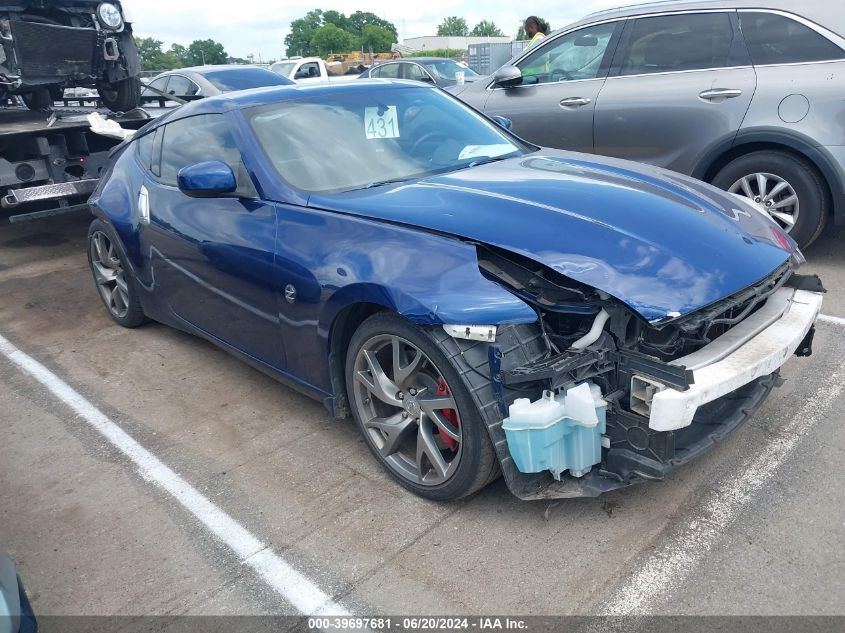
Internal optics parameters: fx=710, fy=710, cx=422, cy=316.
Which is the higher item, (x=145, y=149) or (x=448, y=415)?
(x=145, y=149)

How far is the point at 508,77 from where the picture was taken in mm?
6105

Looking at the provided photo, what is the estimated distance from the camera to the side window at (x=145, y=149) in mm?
4297

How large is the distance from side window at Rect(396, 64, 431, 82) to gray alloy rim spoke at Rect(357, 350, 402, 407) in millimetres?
12271

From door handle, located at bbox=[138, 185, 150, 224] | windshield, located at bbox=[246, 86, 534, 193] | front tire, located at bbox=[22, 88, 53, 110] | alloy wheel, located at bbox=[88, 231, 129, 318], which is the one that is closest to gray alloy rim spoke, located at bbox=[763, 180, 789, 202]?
windshield, located at bbox=[246, 86, 534, 193]

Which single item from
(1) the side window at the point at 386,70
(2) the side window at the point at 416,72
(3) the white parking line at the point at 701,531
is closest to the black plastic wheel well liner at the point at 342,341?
(3) the white parking line at the point at 701,531

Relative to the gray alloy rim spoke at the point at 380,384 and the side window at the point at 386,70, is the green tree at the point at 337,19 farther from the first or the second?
the gray alloy rim spoke at the point at 380,384

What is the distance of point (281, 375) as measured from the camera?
11.1ft

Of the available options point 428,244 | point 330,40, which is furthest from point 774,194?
point 330,40

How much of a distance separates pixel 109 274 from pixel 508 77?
3.60 metres

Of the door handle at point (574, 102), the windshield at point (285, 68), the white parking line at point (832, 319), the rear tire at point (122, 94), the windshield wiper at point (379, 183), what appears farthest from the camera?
the windshield at point (285, 68)

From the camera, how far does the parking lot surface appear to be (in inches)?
92.9

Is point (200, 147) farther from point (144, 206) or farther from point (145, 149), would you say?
point (145, 149)

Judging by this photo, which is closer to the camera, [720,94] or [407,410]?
[407,410]

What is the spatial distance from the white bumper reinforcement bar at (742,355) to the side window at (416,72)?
40.3ft
